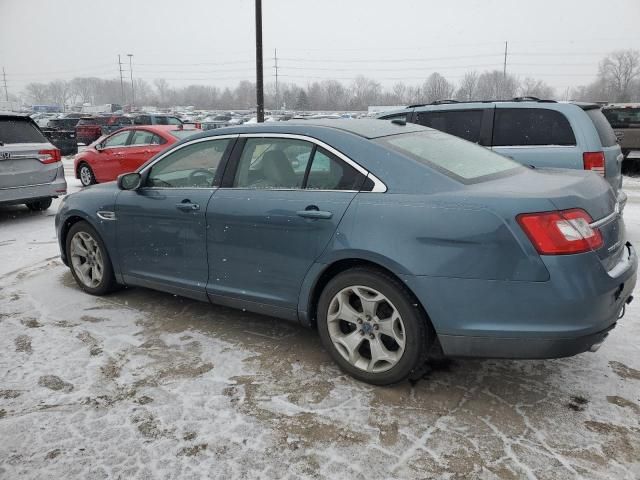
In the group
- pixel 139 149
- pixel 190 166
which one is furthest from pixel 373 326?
pixel 139 149

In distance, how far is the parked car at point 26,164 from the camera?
832cm

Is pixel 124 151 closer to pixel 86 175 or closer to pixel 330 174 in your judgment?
Result: pixel 86 175

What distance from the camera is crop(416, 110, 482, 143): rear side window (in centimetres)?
669

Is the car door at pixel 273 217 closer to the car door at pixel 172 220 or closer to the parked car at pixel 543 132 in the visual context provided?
the car door at pixel 172 220

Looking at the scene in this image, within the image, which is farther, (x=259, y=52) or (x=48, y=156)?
(x=259, y=52)

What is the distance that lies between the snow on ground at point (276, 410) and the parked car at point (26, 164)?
502 cm

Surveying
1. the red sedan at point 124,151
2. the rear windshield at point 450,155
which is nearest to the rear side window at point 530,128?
the rear windshield at point 450,155

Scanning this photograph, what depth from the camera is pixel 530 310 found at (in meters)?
2.70

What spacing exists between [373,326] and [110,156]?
33.7ft

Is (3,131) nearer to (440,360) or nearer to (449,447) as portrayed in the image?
(440,360)

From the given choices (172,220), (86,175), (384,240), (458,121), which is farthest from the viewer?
(86,175)

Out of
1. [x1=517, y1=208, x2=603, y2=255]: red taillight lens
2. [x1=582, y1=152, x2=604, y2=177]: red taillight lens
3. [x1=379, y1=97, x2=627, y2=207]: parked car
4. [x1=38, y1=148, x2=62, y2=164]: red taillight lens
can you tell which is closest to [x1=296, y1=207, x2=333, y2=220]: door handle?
[x1=517, y1=208, x2=603, y2=255]: red taillight lens

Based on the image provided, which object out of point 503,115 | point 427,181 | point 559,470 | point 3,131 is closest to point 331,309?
point 427,181

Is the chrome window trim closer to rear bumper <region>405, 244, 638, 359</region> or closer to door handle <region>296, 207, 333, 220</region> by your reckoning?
door handle <region>296, 207, 333, 220</region>
